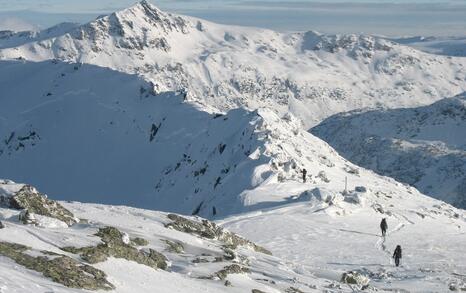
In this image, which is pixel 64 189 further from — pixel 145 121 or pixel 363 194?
pixel 363 194

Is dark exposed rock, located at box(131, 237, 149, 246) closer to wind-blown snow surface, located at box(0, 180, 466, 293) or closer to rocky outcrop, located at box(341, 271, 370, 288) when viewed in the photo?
wind-blown snow surface, located at box(0, 180, 466, 293)

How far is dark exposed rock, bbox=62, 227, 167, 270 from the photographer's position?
2308 cm

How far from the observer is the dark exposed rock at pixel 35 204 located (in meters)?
27.8

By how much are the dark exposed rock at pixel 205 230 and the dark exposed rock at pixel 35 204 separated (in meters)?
6.49

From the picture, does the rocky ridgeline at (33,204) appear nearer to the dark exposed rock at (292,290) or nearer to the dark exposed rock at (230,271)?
the dark exposed rock at (230,271)

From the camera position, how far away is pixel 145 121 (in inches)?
4966

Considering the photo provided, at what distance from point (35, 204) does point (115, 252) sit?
220 inches

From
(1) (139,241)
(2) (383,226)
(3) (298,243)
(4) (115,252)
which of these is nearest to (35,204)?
(1) (139,241)

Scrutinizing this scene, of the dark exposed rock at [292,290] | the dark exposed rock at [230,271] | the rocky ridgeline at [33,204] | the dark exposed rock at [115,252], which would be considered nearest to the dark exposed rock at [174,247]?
the dark exposed rock at [115,252]

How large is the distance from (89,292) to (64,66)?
493ft

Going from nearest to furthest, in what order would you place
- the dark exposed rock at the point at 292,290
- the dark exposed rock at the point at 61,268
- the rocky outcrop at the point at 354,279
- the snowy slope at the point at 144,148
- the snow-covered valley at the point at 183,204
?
the dark exposed rock at the point at 61,268 < the snow-covered valley at the point at 183,204 < the dark exposed rock at the point at 292,290 < the rocky outcrop at the point at 354,279 < the snowy slope at the point at 144,148

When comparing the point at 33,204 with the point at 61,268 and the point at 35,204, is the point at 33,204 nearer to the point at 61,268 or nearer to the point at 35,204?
the point at 35,204

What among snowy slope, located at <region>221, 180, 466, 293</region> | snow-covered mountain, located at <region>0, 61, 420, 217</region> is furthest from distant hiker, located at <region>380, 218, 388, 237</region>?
snow-covered mountain, located at <region>0, 61, 420, 217</region>

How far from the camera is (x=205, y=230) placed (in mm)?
35812
